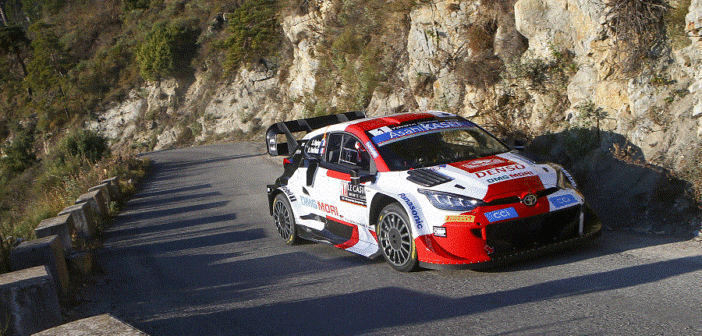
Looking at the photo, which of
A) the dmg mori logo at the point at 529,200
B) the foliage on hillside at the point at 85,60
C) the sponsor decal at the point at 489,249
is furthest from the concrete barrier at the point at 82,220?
the foliage on hillside at the point at 85,60

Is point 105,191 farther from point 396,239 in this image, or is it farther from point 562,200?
point 562,200

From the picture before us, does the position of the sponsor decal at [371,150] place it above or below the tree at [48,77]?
below

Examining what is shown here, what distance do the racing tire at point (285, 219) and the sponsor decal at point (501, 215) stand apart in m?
3.25

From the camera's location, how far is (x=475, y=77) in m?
13.0

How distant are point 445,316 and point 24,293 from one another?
136 inches

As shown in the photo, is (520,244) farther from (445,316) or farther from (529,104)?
(529,104)

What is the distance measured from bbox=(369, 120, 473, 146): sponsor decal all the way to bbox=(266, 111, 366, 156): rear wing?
6.74 feet

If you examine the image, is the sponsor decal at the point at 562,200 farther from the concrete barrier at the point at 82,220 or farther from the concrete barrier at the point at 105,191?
the concrete barrier at the point at 105,191

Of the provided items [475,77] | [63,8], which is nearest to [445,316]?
[475,77]

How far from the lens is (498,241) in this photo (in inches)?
217

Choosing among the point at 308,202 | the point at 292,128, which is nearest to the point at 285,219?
the point at 308,202

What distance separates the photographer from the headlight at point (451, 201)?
5523 mm

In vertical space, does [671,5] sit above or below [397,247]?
above

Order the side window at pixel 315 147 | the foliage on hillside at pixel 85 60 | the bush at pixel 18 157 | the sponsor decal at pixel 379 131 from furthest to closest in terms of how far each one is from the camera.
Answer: the foliage on hillside at pixel 85 60 < the bush at pixel 18 157 < the side window at pixel 315 147 < the sponsor decal at pixel 379 131
